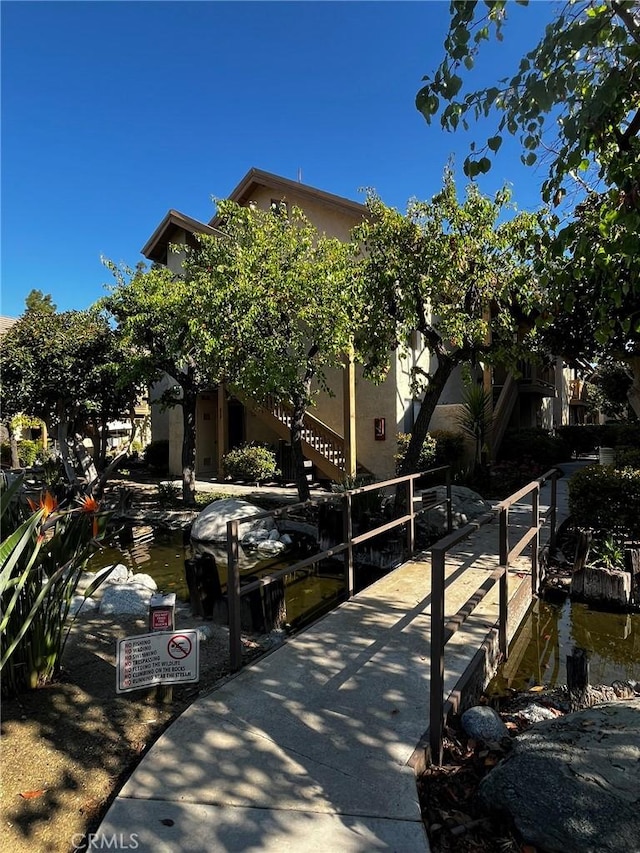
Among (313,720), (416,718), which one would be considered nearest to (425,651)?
(416,718)

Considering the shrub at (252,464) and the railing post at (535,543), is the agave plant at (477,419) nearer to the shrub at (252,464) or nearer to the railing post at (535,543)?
the shrub at (252,464)

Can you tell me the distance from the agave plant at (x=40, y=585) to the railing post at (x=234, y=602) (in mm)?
912

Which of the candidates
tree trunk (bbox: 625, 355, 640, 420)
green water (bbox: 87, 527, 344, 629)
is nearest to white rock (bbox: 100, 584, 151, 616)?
green water (bbox: 87, 527, 344, 629)

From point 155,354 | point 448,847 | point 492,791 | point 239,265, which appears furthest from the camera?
point 155,354

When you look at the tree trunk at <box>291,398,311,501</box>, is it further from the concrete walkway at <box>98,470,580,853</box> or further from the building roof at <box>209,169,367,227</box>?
the building roof at <box>209,169,367,227</box>

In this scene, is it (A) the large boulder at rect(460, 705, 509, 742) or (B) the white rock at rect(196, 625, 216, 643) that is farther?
(B) the white rock at rect(196, 625, 216, 643)

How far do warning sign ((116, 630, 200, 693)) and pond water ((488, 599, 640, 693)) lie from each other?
7.21 ft

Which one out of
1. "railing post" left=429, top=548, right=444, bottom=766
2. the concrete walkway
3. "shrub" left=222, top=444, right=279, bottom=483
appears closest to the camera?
the concrete walkway

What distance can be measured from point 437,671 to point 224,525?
23.6 feet

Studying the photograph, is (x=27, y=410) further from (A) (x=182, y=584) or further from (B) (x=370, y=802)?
(B) (x=370, y=802)

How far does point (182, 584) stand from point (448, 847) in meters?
5.75

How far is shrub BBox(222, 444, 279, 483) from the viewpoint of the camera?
14922mm

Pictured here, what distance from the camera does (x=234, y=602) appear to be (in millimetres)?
3803

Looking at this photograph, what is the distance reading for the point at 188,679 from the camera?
127 inches
